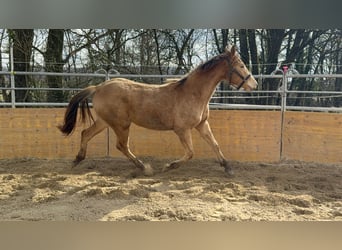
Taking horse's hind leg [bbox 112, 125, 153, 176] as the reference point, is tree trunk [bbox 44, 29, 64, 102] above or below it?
above

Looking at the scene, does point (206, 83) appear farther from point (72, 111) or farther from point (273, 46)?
point (273, 46)

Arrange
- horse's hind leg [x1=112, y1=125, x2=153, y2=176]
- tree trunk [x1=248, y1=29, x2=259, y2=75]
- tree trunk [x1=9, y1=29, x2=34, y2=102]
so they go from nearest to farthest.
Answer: horse's hind leg [x1=112, y1=125, x2=153, y2=176] → tree trunk [x1=9, y1=29, x2=34, y2=102] → tree trunk [x1=248, y1=29, x2=259, y2=75]

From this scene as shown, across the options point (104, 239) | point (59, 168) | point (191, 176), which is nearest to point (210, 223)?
point (104, 239)

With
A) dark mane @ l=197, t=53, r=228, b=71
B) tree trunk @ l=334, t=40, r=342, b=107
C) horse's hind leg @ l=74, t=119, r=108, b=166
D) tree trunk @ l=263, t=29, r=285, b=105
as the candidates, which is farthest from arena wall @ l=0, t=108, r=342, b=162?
tree trunk @ l=334, t=40, r=342, b=107

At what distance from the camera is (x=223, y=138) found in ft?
11.8

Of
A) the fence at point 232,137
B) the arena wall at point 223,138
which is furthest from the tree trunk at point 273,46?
the arena wall at point 223,138

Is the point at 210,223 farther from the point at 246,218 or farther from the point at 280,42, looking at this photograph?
the point at 280,42

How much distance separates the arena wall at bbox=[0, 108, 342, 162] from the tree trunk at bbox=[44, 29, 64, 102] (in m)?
Answer: 1.04

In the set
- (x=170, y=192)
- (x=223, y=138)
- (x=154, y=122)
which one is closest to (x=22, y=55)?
(x=154, y=122)

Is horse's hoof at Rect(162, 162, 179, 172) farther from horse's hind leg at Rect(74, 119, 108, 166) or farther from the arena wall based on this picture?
horse's hind leg at Rect(74, 119, 108, 166)

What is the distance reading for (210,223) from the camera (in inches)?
79.3

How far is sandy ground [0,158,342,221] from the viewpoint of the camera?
2.15 meters
